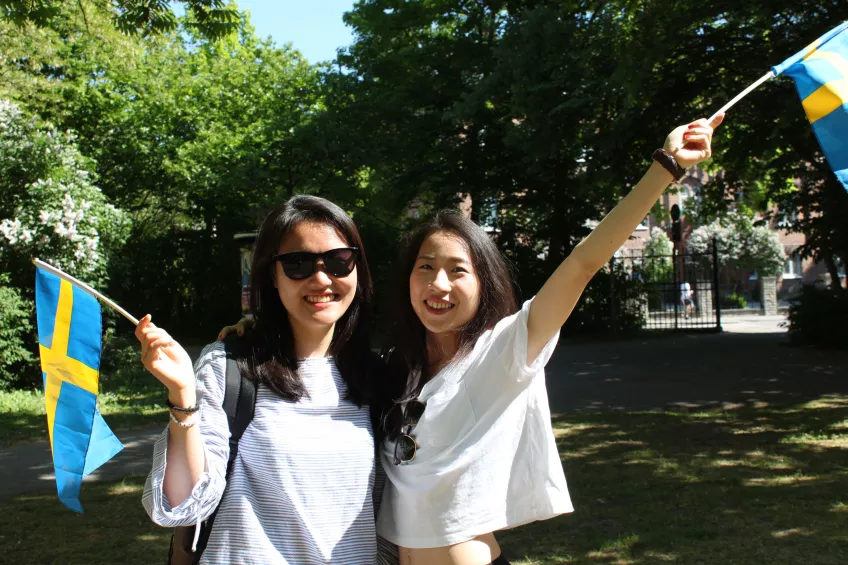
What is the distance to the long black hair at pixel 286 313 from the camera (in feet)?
7.47

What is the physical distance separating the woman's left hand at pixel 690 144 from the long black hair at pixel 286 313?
87 centimetres

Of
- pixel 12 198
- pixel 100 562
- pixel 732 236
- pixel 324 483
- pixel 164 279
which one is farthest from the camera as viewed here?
pixel 732 236

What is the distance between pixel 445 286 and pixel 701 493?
468 centimetres

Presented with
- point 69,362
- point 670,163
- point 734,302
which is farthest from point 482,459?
point 734,302

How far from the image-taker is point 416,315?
2.53 m

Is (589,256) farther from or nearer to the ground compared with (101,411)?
farther from the ground

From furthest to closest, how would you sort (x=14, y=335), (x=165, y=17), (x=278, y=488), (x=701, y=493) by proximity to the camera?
(x=14, y=335) < (x=165, y=17) < (x=701, y=493) < (x=278, y=488)

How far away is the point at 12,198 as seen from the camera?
1289 cm

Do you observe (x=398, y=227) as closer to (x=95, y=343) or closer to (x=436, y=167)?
(x=436, y=167)

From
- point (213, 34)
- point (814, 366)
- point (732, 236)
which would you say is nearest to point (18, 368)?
point (213, 34)

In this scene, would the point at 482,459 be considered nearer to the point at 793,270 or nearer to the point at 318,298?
the point at 318,298

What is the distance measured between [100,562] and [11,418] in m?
5.56

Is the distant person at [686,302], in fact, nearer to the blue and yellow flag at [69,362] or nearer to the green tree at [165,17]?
the green tree at [165,17]

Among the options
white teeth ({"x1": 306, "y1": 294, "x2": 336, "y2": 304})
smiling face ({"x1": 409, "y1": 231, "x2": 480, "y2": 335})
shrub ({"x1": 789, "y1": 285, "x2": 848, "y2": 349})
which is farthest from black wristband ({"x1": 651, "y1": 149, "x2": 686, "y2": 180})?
shrub ({"x1": 789, "y1": 285, "x2": 848, "y2": 349})
